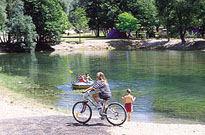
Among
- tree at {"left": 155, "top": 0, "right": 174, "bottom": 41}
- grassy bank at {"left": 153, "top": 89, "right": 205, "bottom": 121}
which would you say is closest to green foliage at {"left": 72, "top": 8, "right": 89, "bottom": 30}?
tree at {"left": 155, "top": 0, "right": 174, "bottom": 41}

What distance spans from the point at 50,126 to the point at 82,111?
5.14ft

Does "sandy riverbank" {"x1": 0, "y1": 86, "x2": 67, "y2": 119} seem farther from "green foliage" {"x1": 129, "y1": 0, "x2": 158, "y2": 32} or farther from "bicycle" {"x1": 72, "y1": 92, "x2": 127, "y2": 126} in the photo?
"green foliage" {"x1": 129, "y1": 0, "x2": 158, "y2": 32}

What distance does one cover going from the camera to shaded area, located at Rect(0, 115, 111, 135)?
12.0 meters

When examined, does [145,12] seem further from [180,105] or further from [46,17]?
[180,105]

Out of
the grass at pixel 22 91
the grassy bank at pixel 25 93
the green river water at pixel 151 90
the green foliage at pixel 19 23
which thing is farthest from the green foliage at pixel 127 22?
the grassy bank at pixel 25 93

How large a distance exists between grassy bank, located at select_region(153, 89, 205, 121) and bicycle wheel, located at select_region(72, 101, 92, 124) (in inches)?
260

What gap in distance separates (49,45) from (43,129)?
65.5 m

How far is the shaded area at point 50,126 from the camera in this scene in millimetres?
11992

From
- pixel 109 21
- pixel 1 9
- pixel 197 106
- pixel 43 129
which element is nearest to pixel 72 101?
pixel 197 106

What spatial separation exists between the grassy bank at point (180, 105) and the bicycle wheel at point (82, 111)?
21.7 ft

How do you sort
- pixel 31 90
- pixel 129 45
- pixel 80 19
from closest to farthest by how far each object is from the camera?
pixel 31 90
pixel 129 45
pixel 80 19

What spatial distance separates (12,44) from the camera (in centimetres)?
7194

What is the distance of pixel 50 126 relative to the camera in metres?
12.7

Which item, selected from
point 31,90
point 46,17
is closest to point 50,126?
point 31,90
